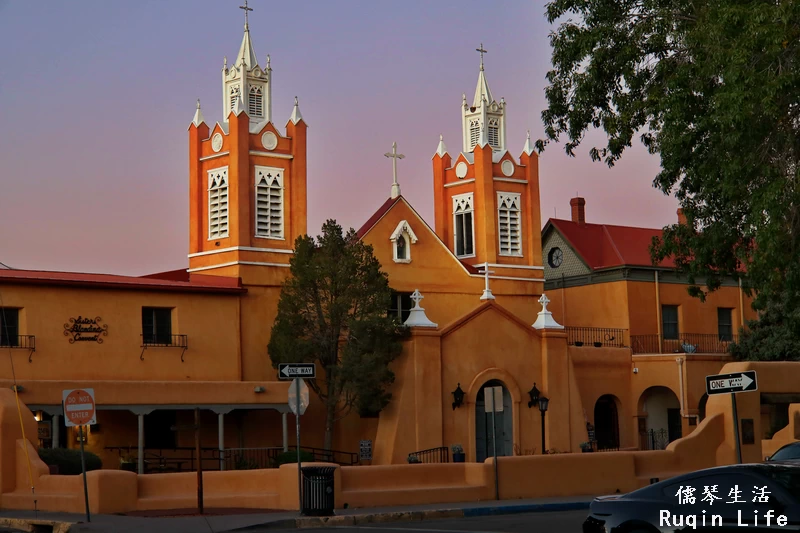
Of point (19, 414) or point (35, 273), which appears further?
point (35, 273)

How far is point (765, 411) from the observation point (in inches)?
1703

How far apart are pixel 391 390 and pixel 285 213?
24.4ft

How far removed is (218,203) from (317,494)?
18.9 m

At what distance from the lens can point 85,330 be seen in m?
34.1

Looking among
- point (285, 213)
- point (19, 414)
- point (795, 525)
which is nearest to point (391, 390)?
point (285, 213)

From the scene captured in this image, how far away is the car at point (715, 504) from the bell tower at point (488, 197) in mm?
31321

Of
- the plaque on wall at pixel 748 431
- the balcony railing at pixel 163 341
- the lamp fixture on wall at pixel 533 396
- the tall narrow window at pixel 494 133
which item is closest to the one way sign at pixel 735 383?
the plaque on wall at pixel 748 431

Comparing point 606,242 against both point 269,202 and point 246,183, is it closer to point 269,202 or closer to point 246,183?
point 269,202

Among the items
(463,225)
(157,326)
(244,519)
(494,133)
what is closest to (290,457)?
(157,326)

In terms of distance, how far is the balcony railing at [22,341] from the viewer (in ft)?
107

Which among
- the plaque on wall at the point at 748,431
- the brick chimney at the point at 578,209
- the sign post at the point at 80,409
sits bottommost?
the plaque on wall at the point at 748,431

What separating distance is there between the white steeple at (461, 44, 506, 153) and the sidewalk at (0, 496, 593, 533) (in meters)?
23.9

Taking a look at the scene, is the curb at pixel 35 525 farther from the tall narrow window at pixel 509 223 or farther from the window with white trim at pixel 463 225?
the tall narrow window at pixel 509 223

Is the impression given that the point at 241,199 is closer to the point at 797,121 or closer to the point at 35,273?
the point at 35,273
